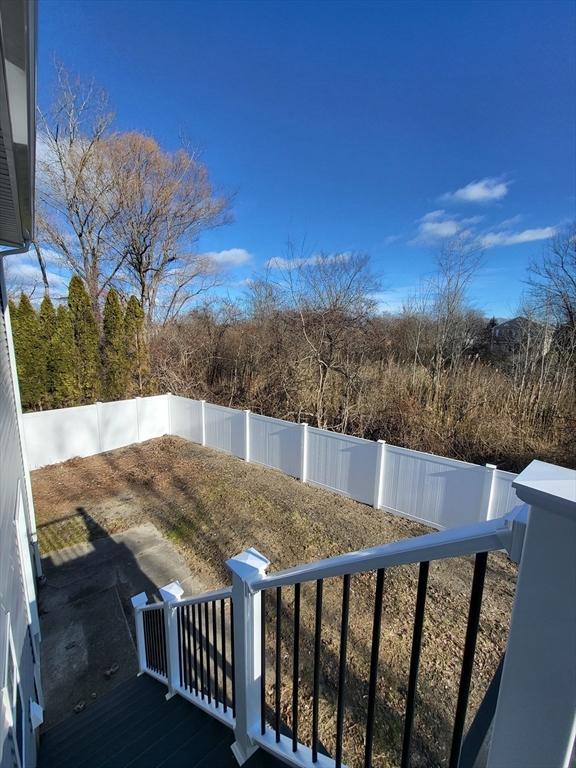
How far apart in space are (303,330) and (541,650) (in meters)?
8.17

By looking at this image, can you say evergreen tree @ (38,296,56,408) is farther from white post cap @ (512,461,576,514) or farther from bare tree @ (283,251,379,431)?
white post cap @ (512,461,576,514)

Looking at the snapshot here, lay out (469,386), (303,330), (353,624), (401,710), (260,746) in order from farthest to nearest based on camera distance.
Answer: (303,330)
(469,386)
(353,624)
(401,710)
(260,746)

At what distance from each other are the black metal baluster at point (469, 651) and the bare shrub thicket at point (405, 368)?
6132mm

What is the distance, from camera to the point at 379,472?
583 cm

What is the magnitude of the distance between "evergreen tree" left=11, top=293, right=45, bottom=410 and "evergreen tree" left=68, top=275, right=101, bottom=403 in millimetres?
949

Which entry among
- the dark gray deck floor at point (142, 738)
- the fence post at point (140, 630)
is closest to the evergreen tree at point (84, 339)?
the fence post at point (140, 630)

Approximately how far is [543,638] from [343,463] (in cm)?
590

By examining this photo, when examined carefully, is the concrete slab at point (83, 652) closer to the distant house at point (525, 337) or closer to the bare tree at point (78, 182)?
the distant house at point (525, 337)

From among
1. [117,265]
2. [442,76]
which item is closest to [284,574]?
[442,76]

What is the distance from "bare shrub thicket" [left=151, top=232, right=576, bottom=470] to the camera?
6.54 m

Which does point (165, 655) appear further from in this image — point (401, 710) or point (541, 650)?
point (541, 650)

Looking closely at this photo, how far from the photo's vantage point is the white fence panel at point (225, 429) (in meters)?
8.26

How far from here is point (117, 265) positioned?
13836 mm

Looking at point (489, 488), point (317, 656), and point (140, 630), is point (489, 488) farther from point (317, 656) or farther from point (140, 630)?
point (140, 630)
